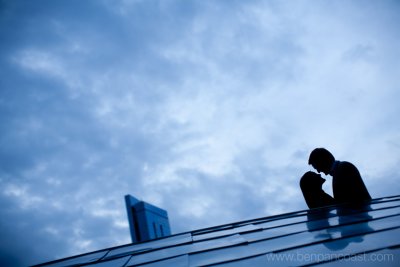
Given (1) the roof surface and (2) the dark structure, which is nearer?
(1) the roof surface

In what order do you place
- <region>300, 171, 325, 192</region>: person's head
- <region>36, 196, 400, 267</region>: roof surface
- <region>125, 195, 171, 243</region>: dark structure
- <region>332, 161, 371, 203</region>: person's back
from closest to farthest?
<region>36, 196, 400, 267</region>: roof surface, <region>332, 161, 371, 203</region>: person's back, <region>300, 171, 325, 192</region>: person's head, <region>125, 195, 171, 243</region>: dark structure

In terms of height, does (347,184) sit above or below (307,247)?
above

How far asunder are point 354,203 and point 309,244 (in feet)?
10.6

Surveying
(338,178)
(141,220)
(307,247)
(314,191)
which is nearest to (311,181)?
(314,191)

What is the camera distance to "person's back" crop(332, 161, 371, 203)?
5.60m

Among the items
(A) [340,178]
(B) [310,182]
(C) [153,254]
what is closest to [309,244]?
(C) [153,254]

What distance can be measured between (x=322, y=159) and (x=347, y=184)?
77 cm

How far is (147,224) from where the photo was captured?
13938mm

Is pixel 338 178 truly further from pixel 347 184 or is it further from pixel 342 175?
pixel 347 184

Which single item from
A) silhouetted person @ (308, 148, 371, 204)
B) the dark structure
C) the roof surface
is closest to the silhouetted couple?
silhouetted person @ (308, 148, 371, 204)

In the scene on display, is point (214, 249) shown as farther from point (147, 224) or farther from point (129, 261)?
point (147, 224)

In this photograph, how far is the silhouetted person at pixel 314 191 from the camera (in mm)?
6312

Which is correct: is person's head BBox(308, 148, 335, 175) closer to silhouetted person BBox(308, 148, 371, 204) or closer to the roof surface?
silhouetted person BBox(308, 148, 371, 204)

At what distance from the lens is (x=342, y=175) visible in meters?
5.60
